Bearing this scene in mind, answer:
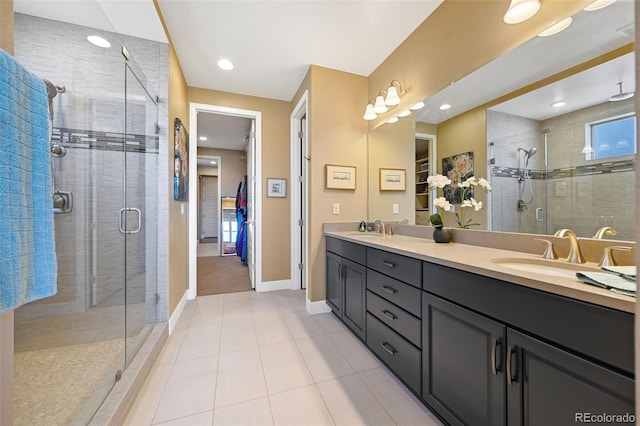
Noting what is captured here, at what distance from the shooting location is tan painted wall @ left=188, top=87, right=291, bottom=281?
328 cm

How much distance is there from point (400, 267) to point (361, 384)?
2.55 ft

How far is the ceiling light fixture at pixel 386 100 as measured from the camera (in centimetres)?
221

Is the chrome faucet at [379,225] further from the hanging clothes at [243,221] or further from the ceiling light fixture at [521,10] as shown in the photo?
the hanging clothes at [243,221]

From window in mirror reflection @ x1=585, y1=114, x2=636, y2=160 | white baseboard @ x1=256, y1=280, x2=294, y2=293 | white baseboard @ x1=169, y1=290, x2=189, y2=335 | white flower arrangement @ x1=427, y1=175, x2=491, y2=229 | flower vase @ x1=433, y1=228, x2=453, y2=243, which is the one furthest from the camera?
white baseboard @ x1=256, y1=280, x2=294, y2=293

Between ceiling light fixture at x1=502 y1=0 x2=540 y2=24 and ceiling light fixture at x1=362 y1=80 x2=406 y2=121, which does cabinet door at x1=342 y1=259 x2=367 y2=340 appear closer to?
ceiling light fixture at x1=362 y1=80 x2=406 y2=121

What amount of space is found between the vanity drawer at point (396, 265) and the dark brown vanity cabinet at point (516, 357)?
80 millimetres

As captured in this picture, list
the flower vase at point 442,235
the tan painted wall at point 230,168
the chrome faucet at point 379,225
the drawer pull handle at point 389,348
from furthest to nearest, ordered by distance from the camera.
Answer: the tan painted wall at point 230,168 → the chrome faucet at point 379,225 → the flower vase at point 442,235 → the drawer pull handle at point 389,348

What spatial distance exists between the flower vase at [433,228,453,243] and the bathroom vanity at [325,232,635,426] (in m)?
0.26

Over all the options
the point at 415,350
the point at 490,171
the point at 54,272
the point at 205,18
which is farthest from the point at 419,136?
the point at 54,272

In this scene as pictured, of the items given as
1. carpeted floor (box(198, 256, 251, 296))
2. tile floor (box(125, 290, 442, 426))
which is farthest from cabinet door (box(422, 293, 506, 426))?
carpeted floor (box(198, 256, 251, 296))

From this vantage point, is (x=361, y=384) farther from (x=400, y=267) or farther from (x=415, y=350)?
(x=400, y=267)

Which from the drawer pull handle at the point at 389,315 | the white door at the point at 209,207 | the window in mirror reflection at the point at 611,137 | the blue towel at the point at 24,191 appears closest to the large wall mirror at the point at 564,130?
the window in mirror reflection at the point at 611,137

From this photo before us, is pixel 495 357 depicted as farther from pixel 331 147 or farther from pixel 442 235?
pixel 331 147

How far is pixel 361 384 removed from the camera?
4.86 feet
